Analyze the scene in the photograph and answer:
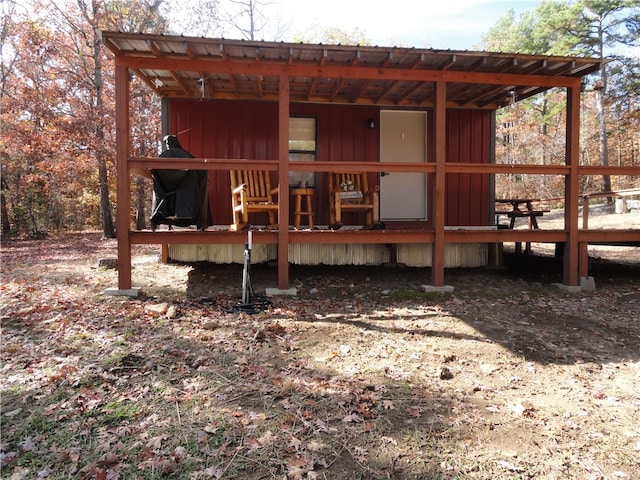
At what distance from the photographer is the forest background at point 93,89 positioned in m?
13.4

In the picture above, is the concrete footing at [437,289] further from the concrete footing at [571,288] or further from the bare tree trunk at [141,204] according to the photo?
the bare tree trunk at [141,204]

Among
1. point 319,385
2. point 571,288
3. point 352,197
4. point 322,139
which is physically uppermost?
point 322,139

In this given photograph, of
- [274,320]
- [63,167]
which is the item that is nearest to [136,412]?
[274,320]

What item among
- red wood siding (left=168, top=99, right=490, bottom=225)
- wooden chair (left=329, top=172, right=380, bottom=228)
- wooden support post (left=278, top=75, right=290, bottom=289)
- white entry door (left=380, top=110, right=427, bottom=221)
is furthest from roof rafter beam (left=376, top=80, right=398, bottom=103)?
→ wooden support post (left=278, top=75, right=290, bottom=289)

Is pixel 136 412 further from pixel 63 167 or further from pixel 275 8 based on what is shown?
pixel 275 8

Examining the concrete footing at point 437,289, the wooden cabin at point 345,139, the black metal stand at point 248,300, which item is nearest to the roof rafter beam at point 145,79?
the wooden cabin at point 345,139

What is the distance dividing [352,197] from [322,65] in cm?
193

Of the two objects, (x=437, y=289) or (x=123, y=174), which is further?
(x=437, y=289)

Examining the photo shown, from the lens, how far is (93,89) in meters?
14.3

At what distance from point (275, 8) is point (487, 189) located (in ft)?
52.8

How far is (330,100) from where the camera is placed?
7.38m

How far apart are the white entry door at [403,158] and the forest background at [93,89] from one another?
28.2 feet

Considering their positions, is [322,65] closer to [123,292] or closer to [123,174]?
[123,174]

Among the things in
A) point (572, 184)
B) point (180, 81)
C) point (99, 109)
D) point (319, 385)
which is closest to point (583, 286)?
point (572, 184)
